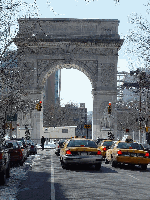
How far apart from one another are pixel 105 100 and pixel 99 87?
181cm

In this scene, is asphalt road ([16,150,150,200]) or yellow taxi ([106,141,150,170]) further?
yellow taxi ([106,141,150,170])

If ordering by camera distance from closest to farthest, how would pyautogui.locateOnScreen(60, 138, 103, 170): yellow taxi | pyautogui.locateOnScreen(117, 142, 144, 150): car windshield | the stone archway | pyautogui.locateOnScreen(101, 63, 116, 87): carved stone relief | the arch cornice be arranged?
pyautogui.locateOnScreen(60, 138, 103, 170): yellow taxi, pyautogui.locateOnScreen(117, 142, 144, 150): car windshield, the arch cornice, the stone archway, pyautogui.locateOnScreen(101, 63, 116, 87): carved stone relief

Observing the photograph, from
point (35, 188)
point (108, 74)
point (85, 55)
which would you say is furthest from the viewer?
point (108, 74)

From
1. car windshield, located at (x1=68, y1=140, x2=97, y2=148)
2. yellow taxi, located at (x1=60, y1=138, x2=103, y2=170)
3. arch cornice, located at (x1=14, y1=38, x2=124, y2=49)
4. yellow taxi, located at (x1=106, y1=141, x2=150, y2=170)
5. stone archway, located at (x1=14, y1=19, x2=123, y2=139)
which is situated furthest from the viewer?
stone archway, located at (x1=14, y1=19, x2=123, y2=139)

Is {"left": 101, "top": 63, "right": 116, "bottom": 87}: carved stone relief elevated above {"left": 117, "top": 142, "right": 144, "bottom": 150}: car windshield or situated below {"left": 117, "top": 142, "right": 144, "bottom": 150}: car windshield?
above

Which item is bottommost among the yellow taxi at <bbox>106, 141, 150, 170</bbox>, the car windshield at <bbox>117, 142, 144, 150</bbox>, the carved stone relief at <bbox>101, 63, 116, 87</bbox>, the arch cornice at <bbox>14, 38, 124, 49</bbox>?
the yellow taxi at <bbox>106, 141, 150, 170</bbox>

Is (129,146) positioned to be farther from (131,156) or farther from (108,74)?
(108,74)

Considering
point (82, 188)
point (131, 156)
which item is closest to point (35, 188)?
point (82, 188)

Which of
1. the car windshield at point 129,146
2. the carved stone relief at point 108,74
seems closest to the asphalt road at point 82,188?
the car windshield at point 129,146

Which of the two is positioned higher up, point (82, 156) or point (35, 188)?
point (82, 156)

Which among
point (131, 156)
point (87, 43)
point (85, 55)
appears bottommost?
point (131, 156)

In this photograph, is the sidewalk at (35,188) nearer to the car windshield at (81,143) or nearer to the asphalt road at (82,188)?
the asphalt road at (82,188)

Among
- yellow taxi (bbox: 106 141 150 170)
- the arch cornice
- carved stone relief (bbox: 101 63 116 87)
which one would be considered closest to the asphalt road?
yellow taxi (bbox: 106 141 150 170)

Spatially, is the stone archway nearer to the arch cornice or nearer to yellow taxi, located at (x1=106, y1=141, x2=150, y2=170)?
the arch cornice
